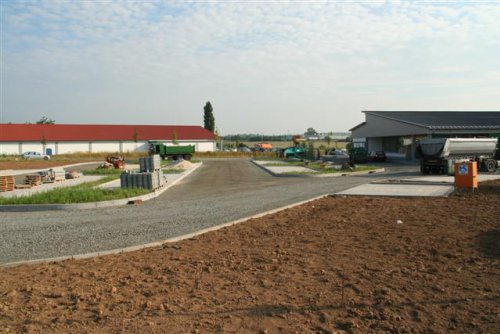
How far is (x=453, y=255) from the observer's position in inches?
275

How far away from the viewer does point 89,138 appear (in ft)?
229

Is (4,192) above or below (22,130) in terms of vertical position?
below

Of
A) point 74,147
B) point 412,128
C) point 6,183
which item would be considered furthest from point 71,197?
point 74,147

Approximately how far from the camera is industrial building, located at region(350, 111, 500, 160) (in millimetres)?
39750

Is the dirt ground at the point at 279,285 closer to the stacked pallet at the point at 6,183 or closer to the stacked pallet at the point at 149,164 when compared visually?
the stacked pallet at the point at 149,164

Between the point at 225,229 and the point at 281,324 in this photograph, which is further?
the point at 225,229

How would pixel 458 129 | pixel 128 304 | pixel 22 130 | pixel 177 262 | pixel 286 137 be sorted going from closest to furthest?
1. pixel 128 304
2. pixel 177 262
3. pixel 458 129
4. pixel 22 130
5. pixel 286 137

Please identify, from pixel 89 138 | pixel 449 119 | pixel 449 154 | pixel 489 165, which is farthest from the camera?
pixel 89 138

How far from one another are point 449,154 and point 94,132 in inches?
2405

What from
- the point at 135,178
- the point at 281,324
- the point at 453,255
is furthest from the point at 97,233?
the point at 135,178

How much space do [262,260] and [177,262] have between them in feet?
4.54

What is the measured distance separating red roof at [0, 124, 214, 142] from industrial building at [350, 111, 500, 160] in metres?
33.8

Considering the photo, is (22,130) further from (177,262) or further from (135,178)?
(177,262)

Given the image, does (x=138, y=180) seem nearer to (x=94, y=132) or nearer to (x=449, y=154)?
(x=449, y=154)
